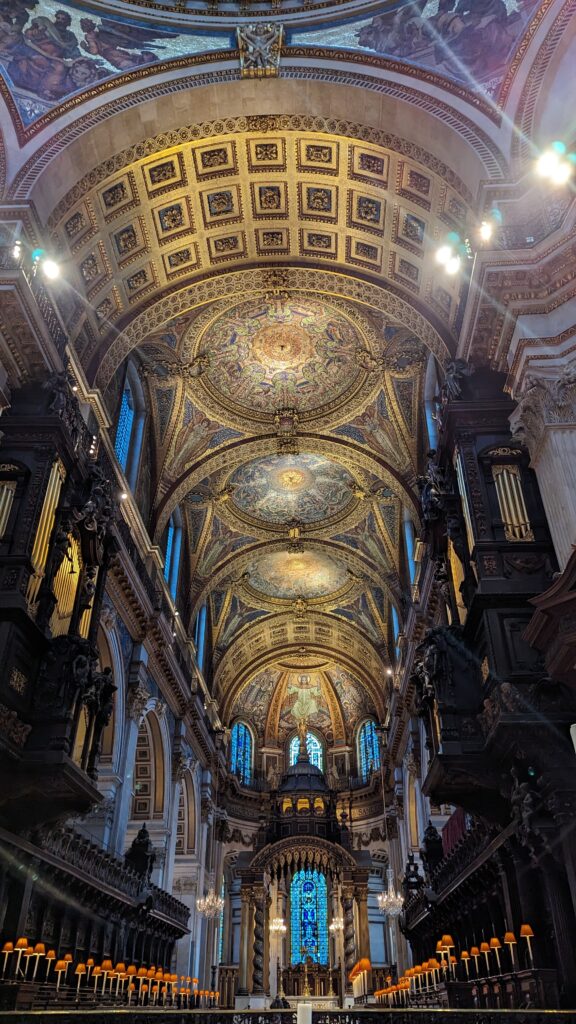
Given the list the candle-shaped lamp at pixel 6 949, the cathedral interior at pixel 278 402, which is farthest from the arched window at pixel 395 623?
the candle-shaped lamp at pixel 6 949

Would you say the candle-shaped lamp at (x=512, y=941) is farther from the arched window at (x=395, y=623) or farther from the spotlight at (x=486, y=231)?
the arched window at (x=395, y=623)

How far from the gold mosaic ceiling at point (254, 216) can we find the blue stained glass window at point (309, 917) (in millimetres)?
28523

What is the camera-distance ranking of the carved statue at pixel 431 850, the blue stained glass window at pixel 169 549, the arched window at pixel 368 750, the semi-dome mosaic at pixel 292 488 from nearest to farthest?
the carved statue at pixel 431 850 → the blue stained glass window at pixel 169 549 → the semi-dome mosaic at pixel 292 488 → the arched window at pixel 368 750

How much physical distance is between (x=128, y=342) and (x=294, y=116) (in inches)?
241

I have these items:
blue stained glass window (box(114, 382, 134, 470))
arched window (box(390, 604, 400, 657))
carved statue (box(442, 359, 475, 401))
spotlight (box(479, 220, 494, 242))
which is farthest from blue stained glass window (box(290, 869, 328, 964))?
spotlight (box(479, 220, 494, 242))

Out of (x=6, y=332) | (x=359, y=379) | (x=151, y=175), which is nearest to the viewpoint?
(x=6, y=332)

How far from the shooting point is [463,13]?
14.4 metres

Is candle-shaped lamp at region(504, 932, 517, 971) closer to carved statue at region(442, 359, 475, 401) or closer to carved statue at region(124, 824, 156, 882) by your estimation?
carved statue at region(442, 359, 475, 401)

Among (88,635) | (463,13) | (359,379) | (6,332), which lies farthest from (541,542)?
(359,379)

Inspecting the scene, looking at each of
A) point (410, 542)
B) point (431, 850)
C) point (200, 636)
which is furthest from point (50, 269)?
point (200, 636)

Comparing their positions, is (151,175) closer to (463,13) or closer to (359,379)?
(463,13)

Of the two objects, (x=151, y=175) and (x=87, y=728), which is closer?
(x=87, y=728)

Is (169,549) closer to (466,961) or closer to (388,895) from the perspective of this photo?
(388,895)

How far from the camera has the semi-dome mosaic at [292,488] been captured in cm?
2761
